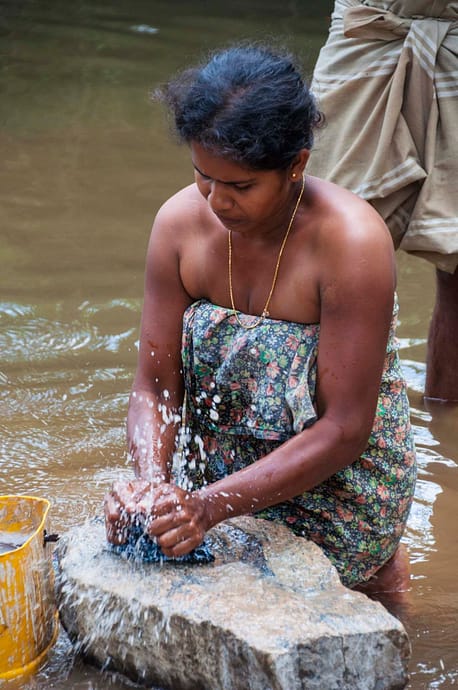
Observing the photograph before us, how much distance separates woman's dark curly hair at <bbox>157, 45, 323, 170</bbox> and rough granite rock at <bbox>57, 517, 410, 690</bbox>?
0.89 m

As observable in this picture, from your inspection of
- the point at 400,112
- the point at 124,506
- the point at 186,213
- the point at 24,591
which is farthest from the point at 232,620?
the point at 400,112

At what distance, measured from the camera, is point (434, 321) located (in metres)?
4.05

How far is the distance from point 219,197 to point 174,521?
2.31 ft

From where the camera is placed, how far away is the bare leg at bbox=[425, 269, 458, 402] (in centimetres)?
397

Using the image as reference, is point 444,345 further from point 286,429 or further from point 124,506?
point 124,506

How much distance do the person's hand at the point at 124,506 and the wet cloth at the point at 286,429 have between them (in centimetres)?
31

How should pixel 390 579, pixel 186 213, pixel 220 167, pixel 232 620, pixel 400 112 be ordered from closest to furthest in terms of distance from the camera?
1. pixel 232 620
2. pixel 220 167
3. pixel 186 213
4. pixel 390 579
5. pixel 400 112

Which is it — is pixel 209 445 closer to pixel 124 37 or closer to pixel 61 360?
pixel 61 360

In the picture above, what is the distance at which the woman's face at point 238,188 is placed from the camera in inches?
89.9

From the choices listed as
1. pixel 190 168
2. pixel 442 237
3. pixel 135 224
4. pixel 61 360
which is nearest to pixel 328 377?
pixel 442 237

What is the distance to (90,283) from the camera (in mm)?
5016

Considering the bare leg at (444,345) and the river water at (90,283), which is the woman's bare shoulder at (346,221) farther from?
the bare leg at (444,345)

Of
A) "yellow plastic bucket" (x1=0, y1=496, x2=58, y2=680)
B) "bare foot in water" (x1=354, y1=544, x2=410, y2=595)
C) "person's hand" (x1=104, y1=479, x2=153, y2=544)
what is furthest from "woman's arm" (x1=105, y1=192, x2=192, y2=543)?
"bare foot in water" (x1=354, y1=544, x2=410, y2=595)

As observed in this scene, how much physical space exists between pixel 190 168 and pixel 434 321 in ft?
9.71
